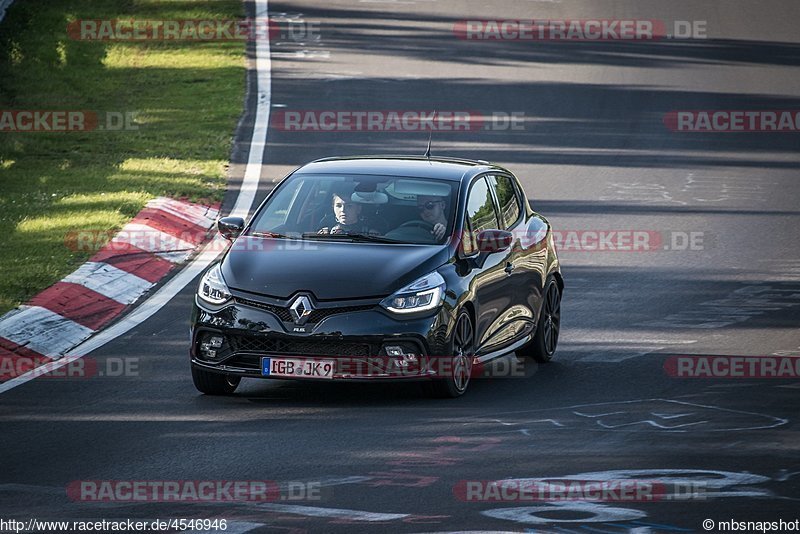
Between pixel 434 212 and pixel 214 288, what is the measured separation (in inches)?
74.1

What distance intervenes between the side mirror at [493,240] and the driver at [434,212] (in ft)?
1.01

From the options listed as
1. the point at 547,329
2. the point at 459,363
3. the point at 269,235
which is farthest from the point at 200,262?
the point at 459,363

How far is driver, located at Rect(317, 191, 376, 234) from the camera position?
11.4 metres

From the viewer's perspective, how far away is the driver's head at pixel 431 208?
37.6ft

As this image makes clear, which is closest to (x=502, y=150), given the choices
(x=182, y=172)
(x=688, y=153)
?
(x=688, y=153)

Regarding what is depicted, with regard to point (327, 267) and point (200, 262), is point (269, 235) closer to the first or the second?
point (327, 267)

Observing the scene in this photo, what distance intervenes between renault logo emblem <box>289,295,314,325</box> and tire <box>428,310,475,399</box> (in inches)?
41.8

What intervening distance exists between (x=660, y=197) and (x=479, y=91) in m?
6.92

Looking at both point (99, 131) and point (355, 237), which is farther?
point (99, 131)

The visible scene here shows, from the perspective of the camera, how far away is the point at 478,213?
1195 centimetres

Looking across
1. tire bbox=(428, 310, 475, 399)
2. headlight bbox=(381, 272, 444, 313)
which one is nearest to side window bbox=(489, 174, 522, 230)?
tire bbox=(428, 310, 475, 399)

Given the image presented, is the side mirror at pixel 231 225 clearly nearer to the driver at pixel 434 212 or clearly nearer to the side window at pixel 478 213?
the driver at pixel 434 212

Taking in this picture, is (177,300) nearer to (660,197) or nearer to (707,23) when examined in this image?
(660,197)

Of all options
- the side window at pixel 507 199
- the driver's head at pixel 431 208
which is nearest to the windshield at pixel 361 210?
the driver's head at pixel 431 208
